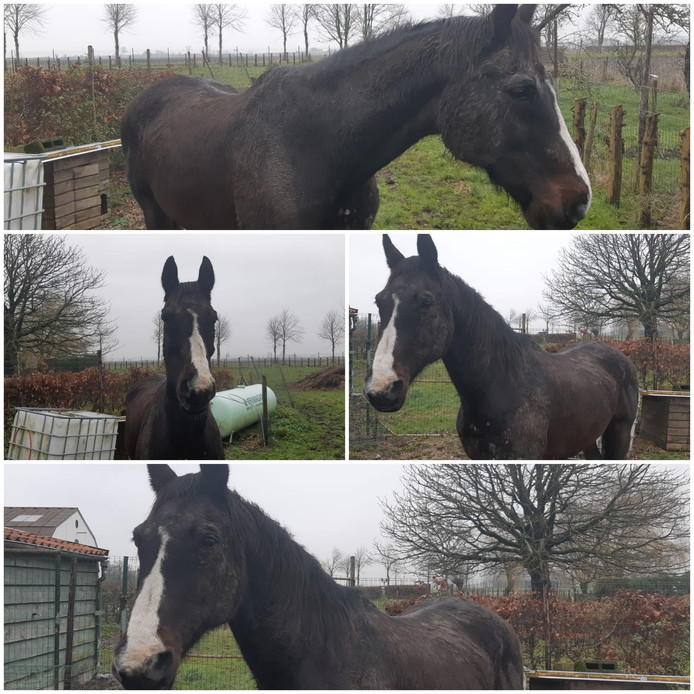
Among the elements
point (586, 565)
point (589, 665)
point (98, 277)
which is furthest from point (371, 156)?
point (589, 665)

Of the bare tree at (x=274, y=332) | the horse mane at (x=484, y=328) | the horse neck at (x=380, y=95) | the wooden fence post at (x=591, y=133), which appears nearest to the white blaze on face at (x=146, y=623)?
the bare tree at (x=274, y=332)

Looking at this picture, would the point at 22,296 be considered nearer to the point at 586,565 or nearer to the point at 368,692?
the point at 368,692

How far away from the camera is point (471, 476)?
3.65m

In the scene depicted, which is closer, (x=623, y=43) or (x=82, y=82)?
(x=82, y=82)

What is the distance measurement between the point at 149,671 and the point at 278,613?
52cm

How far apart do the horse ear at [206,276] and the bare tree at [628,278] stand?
1913mm

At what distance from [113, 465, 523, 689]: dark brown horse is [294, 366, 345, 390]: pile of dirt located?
1.11m

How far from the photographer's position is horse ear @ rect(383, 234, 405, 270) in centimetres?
306

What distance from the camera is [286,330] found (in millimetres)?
3514

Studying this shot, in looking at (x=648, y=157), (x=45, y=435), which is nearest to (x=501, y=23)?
(x=45, y=435)

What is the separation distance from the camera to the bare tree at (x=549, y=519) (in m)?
3.74

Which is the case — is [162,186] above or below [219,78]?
below

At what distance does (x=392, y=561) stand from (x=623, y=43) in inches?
189

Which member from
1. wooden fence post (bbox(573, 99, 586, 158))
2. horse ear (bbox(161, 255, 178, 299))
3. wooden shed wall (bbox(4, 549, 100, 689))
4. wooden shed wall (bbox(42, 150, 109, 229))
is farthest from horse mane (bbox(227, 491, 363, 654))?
wooden fence post (bbox(573, 99, 586, 158))
